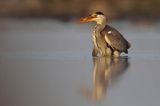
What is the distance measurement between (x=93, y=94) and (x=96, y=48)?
2.23m

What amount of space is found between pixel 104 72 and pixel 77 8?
496 centimetres

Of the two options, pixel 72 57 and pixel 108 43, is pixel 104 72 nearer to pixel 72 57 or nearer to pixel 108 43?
pixel 72 57

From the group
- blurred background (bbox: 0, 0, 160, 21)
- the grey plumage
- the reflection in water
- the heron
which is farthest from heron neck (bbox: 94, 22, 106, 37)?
blurred background (bbox: 0, 0, 160, 21)

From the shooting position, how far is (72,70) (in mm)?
6316

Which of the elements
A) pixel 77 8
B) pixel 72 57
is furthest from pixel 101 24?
pixel 77 8

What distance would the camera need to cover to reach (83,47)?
784 centimetres

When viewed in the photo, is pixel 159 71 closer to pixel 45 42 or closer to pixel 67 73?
pixel 67 73

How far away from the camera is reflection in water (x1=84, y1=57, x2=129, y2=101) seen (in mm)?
5297

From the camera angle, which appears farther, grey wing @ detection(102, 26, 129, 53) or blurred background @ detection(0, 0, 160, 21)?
blurred background @ detection(0, 0, 160, 21)

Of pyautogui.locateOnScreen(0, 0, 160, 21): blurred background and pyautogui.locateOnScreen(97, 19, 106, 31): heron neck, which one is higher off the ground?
pyautogui.locateOnScreen(0, 0, 160, 21): blurred background

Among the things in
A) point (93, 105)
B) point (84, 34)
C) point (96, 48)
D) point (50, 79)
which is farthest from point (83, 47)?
point (93, 105)

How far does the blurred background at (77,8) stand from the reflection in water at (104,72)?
3626mm

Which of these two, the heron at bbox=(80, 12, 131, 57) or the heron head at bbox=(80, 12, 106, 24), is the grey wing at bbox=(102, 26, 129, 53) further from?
the heron head at bbox=(80, 12, 106, 24)

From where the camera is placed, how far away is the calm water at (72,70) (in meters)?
5.09
